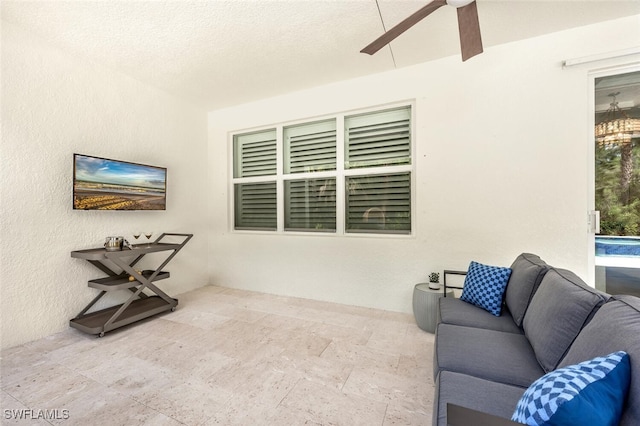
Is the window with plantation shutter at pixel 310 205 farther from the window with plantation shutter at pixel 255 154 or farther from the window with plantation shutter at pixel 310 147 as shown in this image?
the window with plantation shutter at pixel 255 154

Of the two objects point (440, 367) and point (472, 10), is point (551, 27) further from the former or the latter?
point (440, 367)

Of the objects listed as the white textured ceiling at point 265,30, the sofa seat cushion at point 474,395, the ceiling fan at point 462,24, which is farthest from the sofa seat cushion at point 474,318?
the white textured ceiling at point 265,30

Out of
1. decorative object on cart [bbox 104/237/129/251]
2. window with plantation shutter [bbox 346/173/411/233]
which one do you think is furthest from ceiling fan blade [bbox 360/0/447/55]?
decorative object on cart [bbox 104/237/129/251]

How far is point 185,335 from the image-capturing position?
8.65 ft

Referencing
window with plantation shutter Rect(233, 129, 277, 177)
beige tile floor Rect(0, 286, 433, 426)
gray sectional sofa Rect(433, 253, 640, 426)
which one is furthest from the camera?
window with plantation shutter Rect(233, 129, 277, 177)

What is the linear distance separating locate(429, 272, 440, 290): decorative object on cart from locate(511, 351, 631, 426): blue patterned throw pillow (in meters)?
2.01

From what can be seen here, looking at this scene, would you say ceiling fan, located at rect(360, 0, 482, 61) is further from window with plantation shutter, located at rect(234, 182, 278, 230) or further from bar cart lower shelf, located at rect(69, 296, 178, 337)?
bar cart lower shelf, located at rect(69, 296, 178, 337)

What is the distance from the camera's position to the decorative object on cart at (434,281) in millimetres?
2848

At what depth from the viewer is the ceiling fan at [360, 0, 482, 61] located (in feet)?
5.89

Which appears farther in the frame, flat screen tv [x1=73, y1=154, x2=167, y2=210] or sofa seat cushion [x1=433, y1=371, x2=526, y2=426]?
flat screen tv [x1=73, y1=154, x2=167, y2=210]

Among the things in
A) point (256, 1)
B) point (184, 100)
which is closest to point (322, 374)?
point (256, 1)

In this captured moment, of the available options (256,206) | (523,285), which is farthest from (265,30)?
(523,285)

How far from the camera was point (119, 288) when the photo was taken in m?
2.71

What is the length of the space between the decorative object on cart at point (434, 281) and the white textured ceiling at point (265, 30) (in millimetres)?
2404
